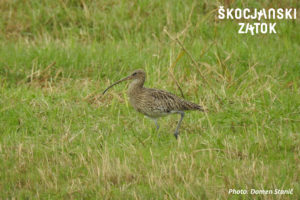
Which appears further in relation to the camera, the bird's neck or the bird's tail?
the bird's neck

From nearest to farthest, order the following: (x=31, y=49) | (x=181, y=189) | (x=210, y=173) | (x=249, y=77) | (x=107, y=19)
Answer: (x=181, y=189)
(x=210, y=173)
(x=249, y=77)
(x=31, y=49)
(x=107, y=19)

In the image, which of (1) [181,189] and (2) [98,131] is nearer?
(1) [181,189]

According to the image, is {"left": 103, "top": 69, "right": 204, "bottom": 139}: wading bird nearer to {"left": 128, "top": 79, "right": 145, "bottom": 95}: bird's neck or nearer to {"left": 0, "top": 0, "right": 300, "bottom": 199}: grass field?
{"left": 128, "top": 79, "right": 145, "bottom": 95}: bird's neck

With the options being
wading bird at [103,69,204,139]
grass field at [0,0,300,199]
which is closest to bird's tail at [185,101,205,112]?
wading bird at [103,69,204,139]

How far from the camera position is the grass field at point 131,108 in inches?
254

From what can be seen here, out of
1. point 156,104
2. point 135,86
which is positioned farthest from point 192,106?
point 135,86

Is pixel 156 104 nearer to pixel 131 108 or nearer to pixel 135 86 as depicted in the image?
pixel 135 86

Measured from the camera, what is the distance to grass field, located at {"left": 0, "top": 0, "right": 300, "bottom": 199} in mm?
6453

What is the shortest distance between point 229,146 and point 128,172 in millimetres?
1338

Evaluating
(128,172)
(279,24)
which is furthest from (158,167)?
(279,24)

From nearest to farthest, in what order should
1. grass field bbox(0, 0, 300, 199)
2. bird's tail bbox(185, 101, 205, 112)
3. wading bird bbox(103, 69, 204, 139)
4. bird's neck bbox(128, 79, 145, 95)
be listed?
grass field bbox(0, 0, 300, 199)
wading bird bbox(103, 69, 204, 139)
bird's tail bbox(185, 101, 205, 112)
bird's neck bbox(128, 79, 145, 95)

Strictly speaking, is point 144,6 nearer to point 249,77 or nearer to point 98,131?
point 249,77

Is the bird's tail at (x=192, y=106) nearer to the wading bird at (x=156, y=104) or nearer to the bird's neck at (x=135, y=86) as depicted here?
the wading bird at (x=156, y=104)

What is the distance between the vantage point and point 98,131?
26.9 ft
